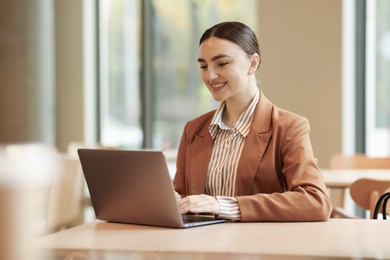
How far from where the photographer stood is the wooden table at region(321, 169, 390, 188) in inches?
135

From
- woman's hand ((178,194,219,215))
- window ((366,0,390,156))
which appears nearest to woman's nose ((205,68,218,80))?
woman's hand ((178,194,219,215))

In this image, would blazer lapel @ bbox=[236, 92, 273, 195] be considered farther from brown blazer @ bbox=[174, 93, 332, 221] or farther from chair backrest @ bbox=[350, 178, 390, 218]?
chair backrest @ bbox=[350, 178, 390, 218]

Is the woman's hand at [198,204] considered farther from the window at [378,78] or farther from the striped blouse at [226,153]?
the window at [378,78]

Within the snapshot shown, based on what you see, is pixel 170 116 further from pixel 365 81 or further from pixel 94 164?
pixel 94 164

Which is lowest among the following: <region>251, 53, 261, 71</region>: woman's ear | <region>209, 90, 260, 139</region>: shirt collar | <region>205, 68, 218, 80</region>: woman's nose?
<region>209, 90, 260, 139</region>: shirt collar

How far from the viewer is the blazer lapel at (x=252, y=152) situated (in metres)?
2.01

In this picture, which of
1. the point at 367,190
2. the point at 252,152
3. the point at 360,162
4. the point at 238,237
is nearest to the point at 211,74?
the point at 252,152

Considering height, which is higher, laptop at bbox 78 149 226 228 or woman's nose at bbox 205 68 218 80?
woman's nose at bbox 205 68 218 80

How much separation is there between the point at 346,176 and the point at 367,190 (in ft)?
3.54

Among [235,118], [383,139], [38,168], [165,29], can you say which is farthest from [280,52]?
[38,168]

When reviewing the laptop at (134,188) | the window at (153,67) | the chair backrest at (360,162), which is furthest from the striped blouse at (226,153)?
the window at (153,67)

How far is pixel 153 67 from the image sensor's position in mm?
6781

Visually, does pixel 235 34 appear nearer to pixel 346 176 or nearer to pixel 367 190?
pixel 367 190

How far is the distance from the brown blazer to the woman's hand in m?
0.08
